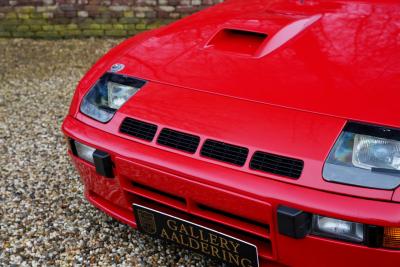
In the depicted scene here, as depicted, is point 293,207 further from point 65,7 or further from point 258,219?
point 65,7

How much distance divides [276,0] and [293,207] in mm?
1514

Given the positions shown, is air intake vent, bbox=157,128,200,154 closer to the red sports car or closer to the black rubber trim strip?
the red sports car

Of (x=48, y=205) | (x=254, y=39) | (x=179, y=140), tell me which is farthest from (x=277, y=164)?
(x=48, y=205)

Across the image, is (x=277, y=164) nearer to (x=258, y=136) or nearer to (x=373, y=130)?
(x=258, y=136)

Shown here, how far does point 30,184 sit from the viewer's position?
320cm

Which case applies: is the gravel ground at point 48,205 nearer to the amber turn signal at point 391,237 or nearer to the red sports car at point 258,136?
the red sports car at point 258,136

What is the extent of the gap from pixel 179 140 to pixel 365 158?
68 centimetres

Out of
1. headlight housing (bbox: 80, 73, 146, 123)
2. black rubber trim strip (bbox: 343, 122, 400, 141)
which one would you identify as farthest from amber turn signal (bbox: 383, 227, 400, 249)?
headlight housing (bbox: 80, 73, 146, 123)

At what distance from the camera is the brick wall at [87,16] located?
6.16 meters

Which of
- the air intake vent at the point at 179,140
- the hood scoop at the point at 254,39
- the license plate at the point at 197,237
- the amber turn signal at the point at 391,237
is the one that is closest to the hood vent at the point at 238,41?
the hood scoop at the point at 254,39

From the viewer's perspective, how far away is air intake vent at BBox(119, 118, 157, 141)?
2.04 metres

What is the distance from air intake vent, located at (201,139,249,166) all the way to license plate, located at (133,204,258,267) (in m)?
0.29

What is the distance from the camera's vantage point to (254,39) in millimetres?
2314

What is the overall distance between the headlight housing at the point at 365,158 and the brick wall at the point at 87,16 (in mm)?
4690
